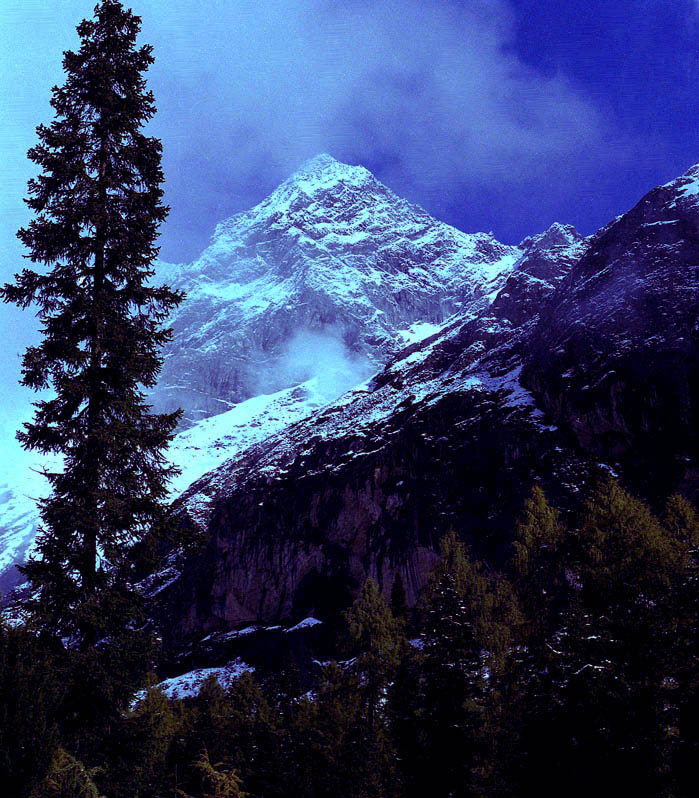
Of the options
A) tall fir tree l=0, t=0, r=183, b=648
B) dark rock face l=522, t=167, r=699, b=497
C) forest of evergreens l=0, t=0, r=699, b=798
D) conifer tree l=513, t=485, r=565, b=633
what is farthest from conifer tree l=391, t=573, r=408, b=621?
tall fir tree l=0, t=0, r=183, b=648

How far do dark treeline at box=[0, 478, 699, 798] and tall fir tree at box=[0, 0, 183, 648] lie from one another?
3.96ft

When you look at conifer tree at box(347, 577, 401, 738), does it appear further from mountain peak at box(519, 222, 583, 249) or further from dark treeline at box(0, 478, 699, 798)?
mountain peak at box(519, 222, 583, 249)

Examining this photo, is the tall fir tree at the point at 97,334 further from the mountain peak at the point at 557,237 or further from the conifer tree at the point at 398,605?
the mountain peak at the point at 557,237

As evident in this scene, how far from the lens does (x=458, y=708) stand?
72.2 ft

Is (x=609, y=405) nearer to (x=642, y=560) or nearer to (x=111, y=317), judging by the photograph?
(x=642, y=560)

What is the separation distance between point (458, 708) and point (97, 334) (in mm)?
18769

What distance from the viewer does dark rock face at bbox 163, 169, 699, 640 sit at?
234ft

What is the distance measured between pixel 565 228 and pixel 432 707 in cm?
17663

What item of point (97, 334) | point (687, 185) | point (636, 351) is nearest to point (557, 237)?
point (687, 185)

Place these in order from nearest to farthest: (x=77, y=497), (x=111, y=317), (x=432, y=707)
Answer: (x=77, y=497) < (x=111, y=317) < (x=432, y=707)

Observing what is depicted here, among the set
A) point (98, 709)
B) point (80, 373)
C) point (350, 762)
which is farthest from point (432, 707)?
point (80, 373)

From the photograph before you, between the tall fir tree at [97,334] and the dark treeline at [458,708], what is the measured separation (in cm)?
121

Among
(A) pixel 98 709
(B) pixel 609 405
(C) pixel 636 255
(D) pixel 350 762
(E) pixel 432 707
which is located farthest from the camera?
(C) pixel 636 255

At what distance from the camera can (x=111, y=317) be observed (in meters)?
10.9
